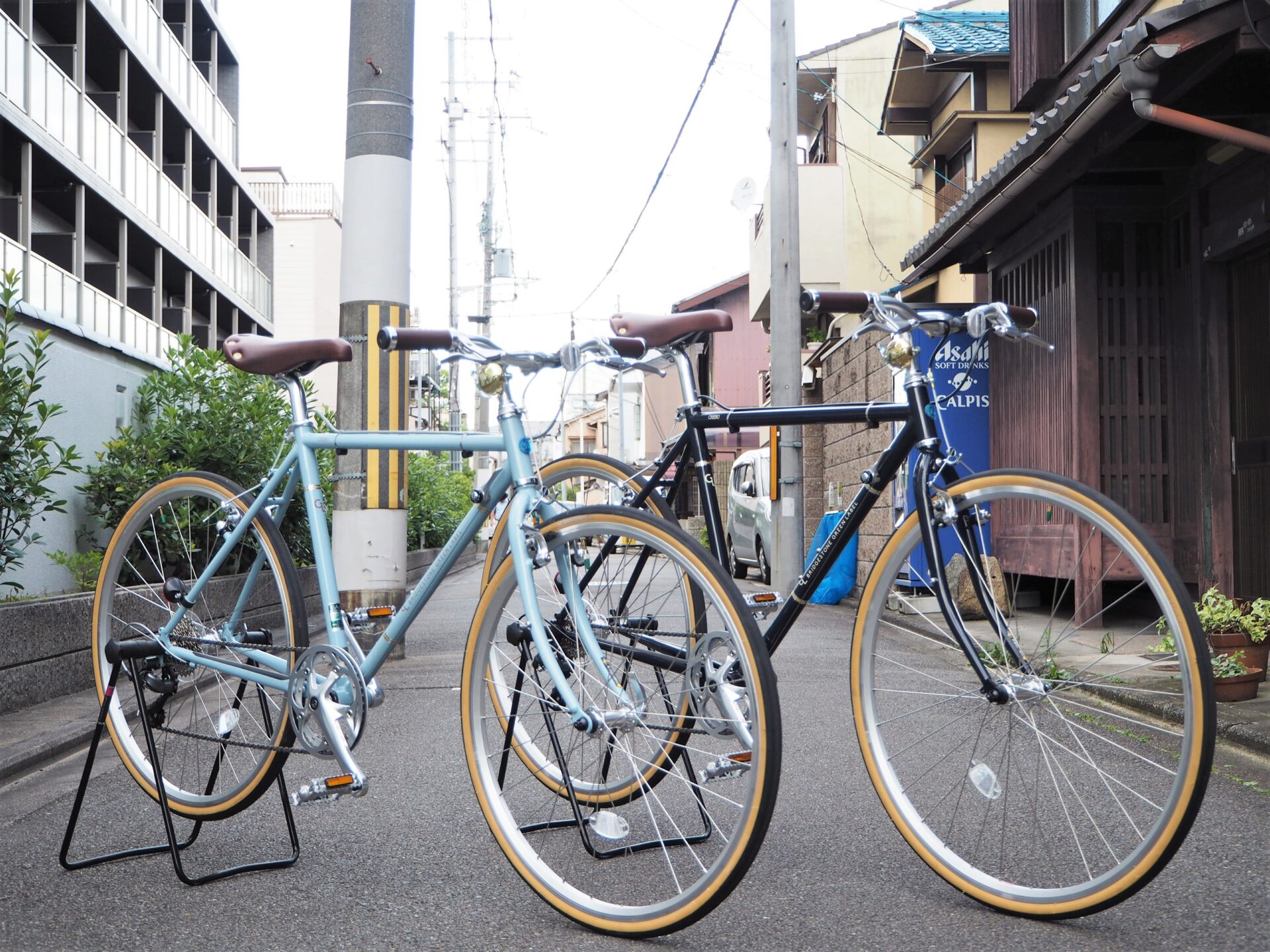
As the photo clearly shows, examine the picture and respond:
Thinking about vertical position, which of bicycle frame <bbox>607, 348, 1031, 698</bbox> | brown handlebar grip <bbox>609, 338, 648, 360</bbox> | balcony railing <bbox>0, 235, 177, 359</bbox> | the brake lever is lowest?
bicycle frame <bbox>607, 348, 1031, 698</bbox>

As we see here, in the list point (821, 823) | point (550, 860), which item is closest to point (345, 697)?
point (550, 860)

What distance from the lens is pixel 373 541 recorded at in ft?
23.9

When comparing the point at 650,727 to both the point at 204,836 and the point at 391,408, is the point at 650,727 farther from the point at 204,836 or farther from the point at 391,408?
the point at 391,408

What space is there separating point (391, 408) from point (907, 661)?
346 centimetres

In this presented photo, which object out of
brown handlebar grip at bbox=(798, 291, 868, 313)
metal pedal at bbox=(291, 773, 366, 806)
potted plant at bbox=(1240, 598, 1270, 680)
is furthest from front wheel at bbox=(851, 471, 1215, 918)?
potted plant at bbox=(1240, 598, 1270, 680)

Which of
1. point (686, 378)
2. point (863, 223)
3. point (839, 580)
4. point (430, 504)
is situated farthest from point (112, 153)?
point (686, 378)

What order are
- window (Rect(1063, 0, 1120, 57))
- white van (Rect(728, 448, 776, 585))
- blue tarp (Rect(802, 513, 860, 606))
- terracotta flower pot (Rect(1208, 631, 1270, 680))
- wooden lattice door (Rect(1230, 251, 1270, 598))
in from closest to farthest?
terracotta flower pot (Rect(1208, 631, 1270, 680))
wooden lattice door (Rect(1230, 251, 1270, 598))
window (Rect(1063, 0, 1120, 57))
blue tarp (Rect(802, 513, 860, 606))
white van (Rect(728, 448, 776, 585))

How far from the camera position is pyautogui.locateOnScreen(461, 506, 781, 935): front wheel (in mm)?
2311

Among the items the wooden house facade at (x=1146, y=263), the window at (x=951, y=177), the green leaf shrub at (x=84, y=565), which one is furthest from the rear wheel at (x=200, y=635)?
the window at (x=951, y=177)

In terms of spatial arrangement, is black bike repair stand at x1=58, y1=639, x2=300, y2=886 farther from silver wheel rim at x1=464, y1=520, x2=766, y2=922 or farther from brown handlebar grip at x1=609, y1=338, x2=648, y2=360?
brown handlebar grip at x1=609, y1=338, x2=648, y2=360

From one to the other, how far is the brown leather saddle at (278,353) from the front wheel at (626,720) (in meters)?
0.89

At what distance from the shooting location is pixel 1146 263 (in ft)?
27.9

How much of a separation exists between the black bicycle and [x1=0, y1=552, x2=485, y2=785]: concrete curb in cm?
164

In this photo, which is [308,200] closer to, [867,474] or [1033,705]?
[867,474]
